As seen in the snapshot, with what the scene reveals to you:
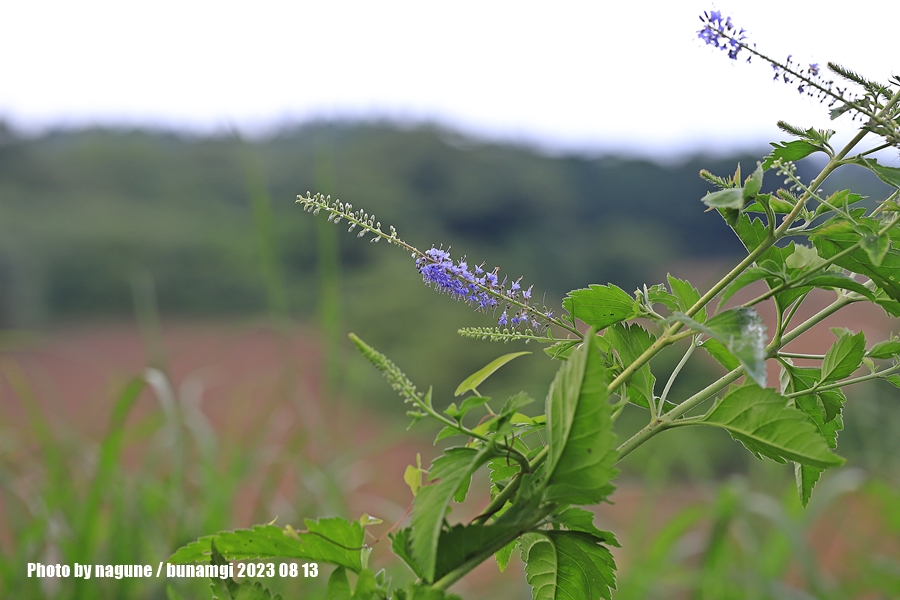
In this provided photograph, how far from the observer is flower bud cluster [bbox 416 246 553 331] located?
10.1 inches

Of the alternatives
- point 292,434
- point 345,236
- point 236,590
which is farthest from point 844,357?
point 345,236

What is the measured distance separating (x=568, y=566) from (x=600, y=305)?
93 mm

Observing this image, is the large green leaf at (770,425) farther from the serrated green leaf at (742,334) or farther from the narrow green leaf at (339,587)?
the narrow green leaf at (339,587)

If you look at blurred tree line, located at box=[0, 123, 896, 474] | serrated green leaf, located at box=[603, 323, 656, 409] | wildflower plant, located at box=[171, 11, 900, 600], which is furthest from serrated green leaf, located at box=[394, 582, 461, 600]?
blurred tree line, located at box=[0, 123, 896, 474]

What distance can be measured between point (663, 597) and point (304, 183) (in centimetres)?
412

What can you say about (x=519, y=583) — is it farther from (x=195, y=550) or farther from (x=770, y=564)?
(x=195, y=550)

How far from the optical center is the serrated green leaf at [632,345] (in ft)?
0.83

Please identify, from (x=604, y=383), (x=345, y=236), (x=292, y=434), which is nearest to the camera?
(x=604, y=383)

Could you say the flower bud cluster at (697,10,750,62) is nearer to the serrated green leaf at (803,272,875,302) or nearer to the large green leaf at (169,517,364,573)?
the serrated green leaf at (803,272,875,302)

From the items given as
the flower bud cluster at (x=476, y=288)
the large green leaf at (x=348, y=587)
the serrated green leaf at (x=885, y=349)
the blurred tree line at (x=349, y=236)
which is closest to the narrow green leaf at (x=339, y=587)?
the large green leaf at (x=348, y=587)

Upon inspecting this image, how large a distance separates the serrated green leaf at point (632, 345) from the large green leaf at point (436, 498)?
3.0 inches

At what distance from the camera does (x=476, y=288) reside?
257 millimetres

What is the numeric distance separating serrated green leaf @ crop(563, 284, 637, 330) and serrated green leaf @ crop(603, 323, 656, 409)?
0.04ft

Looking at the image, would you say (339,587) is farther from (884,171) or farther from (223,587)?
(884,171)
